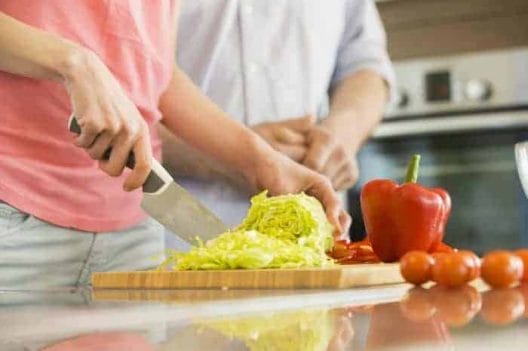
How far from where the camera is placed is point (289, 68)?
1760 mm

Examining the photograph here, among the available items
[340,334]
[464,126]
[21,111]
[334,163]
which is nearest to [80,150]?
[21,111]

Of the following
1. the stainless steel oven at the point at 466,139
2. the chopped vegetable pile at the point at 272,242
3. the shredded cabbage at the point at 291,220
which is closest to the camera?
the chopped vegetable pile at the point at 272,242

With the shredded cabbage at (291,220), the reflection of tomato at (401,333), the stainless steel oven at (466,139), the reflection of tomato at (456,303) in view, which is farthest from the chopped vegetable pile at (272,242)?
the stainless steel oven at (466,139)

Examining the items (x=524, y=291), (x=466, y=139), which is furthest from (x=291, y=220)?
(x=466, y=139)

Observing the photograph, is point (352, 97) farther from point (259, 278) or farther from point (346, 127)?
point (259, 278)

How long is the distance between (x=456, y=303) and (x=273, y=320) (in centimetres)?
17

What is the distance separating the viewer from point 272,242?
1.20 meters

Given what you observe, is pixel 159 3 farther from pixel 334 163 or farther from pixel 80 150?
pixel 334 163

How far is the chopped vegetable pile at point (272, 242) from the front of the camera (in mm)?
1146

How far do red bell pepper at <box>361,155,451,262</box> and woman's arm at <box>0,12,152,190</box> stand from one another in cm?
38

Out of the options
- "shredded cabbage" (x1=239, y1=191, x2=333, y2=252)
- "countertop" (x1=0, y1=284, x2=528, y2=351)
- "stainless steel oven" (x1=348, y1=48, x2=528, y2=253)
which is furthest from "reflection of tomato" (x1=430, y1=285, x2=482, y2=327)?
"stainless steel oven" (x1=348, y1=48, x2=528, y2=253)

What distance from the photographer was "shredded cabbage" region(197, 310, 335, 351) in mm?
575

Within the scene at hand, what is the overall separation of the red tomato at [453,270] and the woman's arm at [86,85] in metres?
0.36

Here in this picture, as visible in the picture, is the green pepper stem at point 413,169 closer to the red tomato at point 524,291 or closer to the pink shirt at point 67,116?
the pink shirt at point 67,116
